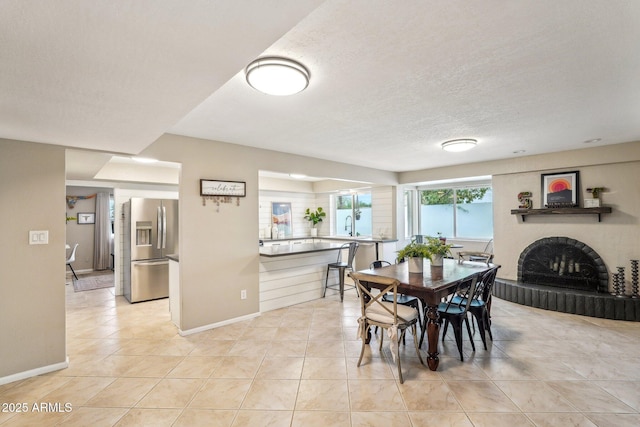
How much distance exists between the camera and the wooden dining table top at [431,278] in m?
2.72

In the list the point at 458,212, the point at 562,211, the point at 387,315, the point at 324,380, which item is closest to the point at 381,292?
the point at 387,315

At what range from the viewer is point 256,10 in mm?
1029

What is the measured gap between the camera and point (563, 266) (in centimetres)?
478

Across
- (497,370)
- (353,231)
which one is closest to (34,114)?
(497,370)

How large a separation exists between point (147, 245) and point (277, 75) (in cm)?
446

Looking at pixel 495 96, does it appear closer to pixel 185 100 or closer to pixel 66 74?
pixel 185 100

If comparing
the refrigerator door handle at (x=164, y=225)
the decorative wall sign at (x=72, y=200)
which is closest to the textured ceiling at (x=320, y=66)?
the refrigerator door handle at (x=164, y=225)

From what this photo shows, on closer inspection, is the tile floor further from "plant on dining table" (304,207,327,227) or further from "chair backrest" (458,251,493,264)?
"plant on dining table" (304,207,327,227)

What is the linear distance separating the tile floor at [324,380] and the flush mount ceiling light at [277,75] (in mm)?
2337

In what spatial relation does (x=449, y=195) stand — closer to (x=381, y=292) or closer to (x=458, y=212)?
(x=458, y=212)

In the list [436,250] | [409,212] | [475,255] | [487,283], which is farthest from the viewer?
[409,212]

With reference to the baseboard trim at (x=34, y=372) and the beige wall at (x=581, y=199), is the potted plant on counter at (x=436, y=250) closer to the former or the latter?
the beige wall at (x=581, y=199)

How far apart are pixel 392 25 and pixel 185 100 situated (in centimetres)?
127

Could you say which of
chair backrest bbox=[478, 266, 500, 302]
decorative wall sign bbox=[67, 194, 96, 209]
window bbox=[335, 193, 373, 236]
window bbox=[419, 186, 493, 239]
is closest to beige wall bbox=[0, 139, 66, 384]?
chair backrest bbox=[478, 266, 500, 302]
